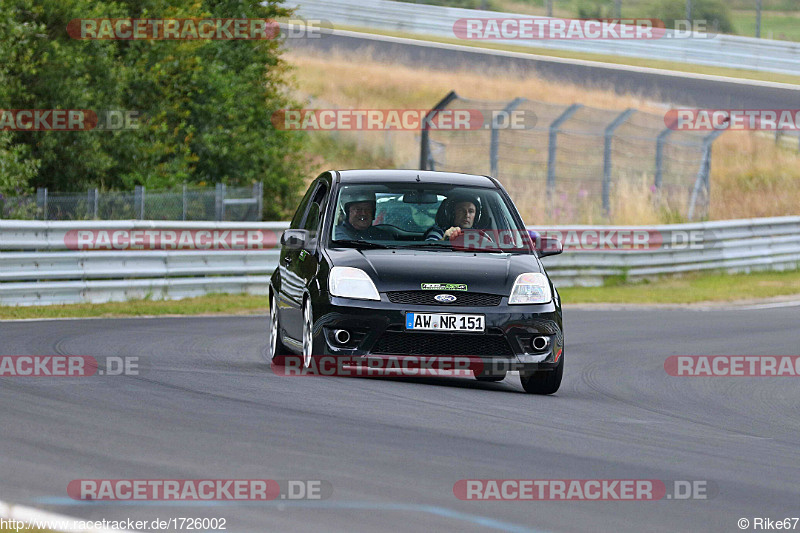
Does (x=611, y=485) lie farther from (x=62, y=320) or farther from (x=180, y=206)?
(x=180, y=206)

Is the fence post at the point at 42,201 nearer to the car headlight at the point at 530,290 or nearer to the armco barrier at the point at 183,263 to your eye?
the armco barrier at the point at 183,263

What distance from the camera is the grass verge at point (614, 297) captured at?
16688mm

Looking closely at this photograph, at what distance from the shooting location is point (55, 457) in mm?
6617

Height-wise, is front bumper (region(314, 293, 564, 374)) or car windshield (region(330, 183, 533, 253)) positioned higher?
car windshield (region(330, 183, 533, 253))

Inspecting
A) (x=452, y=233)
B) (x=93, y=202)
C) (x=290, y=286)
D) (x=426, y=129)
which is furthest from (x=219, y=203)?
(x=452, y=233)

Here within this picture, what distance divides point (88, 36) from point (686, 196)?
13176mm

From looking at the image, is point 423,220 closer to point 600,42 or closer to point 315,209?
point 315,209

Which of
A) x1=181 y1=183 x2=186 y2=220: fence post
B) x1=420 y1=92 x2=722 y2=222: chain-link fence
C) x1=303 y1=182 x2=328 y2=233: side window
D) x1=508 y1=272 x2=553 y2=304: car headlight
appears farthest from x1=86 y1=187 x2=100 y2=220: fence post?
x1=508 y1=272 x2=553 y2=304: car headlight

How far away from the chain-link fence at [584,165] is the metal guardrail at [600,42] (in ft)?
29.2

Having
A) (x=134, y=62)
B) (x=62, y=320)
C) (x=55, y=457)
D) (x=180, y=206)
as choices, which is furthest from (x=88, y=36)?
(x=55, y=457)

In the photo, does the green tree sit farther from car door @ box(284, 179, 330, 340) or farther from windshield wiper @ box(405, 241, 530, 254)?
windshield wiper @ box(405, 241, 530, 254)

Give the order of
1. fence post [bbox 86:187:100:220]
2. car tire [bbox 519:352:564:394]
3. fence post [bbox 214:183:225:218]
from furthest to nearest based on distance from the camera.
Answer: fence post [bbox 214:183:225:218]
fence post [bbox 86:187:100:220]
car tire [bbox 519:352:564:394]

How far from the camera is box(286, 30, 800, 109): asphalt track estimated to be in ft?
132

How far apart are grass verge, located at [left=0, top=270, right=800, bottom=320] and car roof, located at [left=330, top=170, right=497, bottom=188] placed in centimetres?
613
